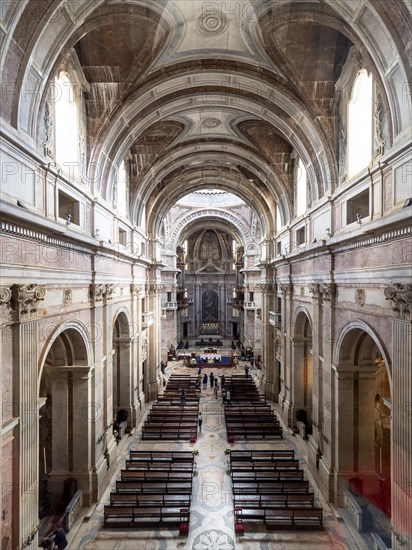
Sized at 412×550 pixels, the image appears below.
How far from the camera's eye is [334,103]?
1163cm

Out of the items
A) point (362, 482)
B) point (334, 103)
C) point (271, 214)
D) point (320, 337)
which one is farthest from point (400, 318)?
point (271, 214)

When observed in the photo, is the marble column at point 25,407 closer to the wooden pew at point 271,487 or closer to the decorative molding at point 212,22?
the wooden pew at point 271,487

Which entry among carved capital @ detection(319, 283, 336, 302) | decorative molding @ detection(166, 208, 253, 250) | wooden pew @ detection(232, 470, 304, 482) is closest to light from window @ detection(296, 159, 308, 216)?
carved capital @ detection(319, 283, 336, 302)

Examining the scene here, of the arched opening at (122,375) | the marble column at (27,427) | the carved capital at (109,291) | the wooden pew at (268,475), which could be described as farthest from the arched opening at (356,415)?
the arched opening at (122,375)

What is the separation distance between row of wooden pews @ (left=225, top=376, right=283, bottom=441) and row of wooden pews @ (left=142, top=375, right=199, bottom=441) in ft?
5.99

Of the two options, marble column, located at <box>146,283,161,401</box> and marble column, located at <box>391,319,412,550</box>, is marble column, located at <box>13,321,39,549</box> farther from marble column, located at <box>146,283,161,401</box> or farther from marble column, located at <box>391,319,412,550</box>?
marble column, located at <box>146,283,161,401</box>

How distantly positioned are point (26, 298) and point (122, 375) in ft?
35.8

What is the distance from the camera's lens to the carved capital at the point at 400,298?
284 inches

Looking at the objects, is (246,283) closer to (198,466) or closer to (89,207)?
(198,466)

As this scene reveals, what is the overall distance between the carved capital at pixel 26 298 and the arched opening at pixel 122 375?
28.9ft

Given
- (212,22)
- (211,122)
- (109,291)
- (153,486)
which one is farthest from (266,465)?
(211,122)

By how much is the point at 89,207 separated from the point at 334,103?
28.3 feet

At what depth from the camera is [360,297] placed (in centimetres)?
982

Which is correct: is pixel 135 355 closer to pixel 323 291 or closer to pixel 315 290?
pixel 315 290
